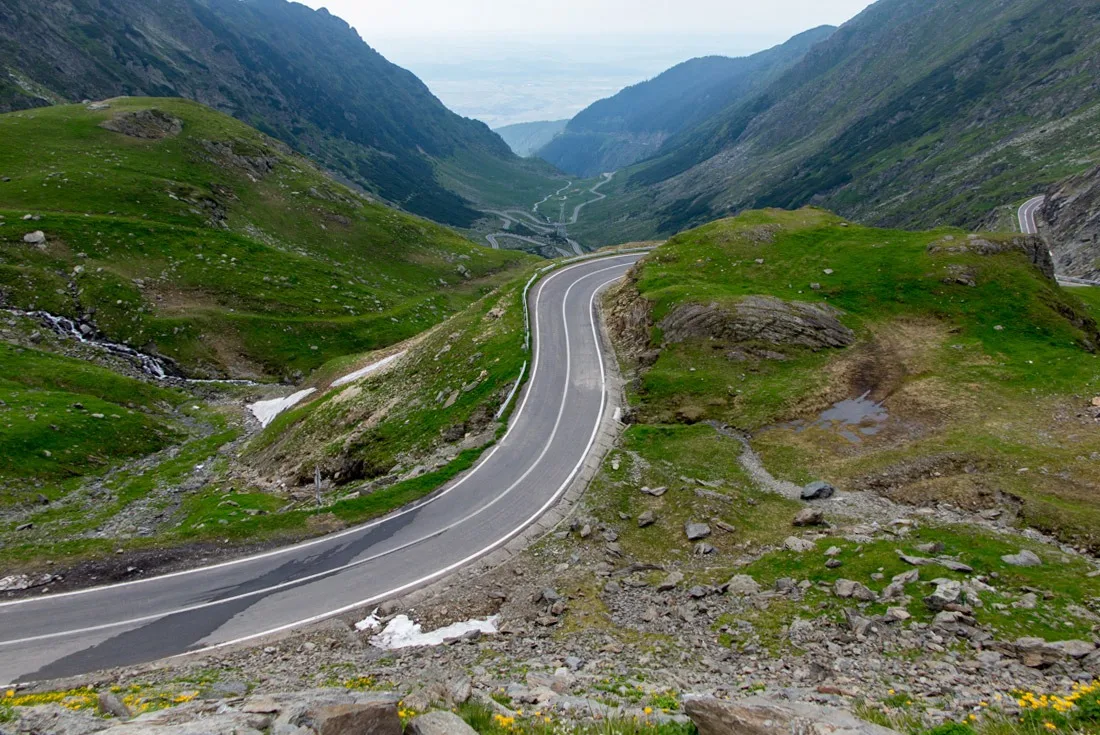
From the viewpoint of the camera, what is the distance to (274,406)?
64.7 metres

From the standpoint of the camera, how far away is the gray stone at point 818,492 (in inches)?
1218

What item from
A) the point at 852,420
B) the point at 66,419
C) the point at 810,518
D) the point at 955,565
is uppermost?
the point at 66,419

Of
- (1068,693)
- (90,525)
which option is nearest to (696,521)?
(1068,693)

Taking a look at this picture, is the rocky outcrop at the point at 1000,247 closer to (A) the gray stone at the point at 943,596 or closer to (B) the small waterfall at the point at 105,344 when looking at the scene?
(A) the gray stone at the point at 943,596

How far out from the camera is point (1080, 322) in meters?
50.5

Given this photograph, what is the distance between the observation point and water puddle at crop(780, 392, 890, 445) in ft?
121

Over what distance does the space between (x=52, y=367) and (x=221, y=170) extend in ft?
211

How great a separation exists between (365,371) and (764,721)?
57.3m

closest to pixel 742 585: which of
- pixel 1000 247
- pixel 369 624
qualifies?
pixel 369 624

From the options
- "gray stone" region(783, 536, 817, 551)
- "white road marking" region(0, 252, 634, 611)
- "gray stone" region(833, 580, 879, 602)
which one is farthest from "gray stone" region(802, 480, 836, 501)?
"white road marking" region(0, 252, 634, 611)

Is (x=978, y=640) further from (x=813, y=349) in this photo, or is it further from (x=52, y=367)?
(x=52, y=367)

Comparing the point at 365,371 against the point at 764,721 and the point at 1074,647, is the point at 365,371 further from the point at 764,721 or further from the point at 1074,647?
the point at 1074,647

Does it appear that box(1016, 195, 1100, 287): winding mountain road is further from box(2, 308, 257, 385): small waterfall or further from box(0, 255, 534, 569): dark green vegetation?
box(2, 308, 257, 385): small waterfall

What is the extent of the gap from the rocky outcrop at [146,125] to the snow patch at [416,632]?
121087mm
